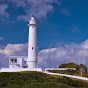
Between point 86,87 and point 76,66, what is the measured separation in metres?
26.2

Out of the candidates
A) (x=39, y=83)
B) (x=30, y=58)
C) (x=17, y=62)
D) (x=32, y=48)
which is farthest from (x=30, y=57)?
(x=39, y=83)

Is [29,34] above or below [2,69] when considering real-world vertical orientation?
above

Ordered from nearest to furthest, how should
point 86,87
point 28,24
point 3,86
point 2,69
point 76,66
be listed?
1. point 3,86
2. point 86,87
3. point 2,69
4. point 76,66
5. point 28,24

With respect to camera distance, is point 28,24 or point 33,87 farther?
point 28,24

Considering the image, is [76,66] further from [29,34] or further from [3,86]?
[3,86]

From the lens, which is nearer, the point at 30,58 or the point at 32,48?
the point at 30,58

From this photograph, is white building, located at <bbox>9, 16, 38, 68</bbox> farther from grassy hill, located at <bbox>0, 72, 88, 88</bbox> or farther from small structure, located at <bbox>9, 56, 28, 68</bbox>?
grassy hill, located at <bbox>0, 72, 88, 88</bbox>

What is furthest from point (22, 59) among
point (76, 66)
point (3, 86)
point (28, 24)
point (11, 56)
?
point (3, 86)

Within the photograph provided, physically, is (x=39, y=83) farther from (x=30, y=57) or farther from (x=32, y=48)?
(x=32, y=48)

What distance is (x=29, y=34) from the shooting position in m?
46.4

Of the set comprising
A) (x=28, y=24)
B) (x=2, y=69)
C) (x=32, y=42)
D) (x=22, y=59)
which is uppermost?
(x=28, y=24)

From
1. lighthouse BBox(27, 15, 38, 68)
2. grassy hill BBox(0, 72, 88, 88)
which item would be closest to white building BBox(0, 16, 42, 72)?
lighthouse BBox(27, 15, 38, 68)

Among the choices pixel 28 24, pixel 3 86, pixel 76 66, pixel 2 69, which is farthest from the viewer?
pixel 28 24

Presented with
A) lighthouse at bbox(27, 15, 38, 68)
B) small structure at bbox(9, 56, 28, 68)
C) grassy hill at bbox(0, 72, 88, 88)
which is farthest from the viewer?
small structure at bbox(9, 56, 28, 68)
